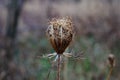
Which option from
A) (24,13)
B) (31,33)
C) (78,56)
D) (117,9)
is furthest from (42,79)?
(24,13)

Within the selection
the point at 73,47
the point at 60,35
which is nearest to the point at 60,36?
the point at 60,35

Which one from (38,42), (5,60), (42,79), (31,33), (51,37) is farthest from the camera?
(31,33)

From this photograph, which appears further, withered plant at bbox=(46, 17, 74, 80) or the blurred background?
the blurred background

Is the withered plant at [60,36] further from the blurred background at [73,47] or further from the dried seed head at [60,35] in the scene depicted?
the blurred background at [73,47]

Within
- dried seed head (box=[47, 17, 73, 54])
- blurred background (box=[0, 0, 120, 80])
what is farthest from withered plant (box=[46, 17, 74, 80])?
blurred background (box=[0, 0, 120, 80])

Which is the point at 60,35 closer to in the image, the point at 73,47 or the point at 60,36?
the point at 60,36

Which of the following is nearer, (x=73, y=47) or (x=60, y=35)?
(x=60, y=35)

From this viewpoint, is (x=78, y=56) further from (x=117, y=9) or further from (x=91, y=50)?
(x=117, y=9)

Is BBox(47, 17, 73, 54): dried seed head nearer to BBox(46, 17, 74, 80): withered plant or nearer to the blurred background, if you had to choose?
BBox(46, 17, 74, 80): withered plant

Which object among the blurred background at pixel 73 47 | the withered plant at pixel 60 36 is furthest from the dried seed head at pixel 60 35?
the blurred background at pixel 73 47
